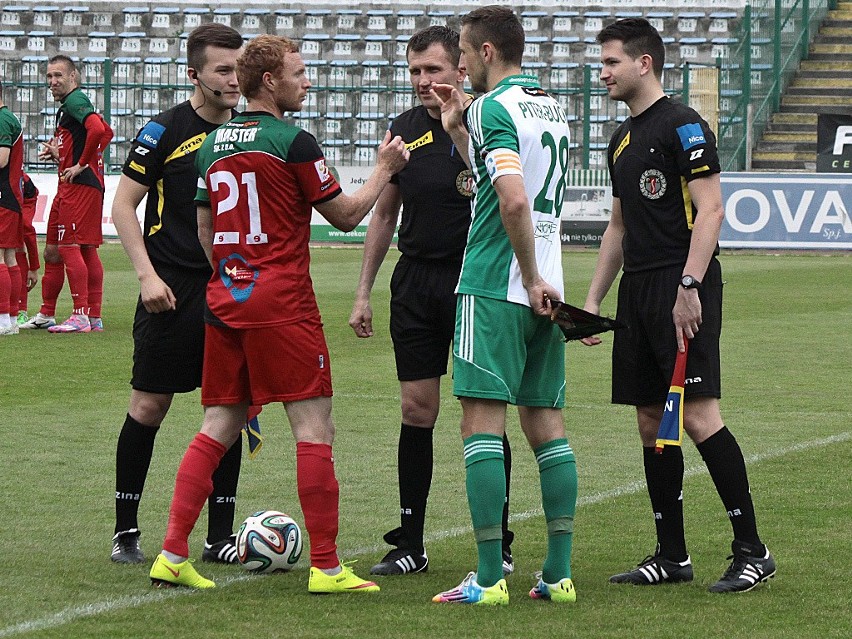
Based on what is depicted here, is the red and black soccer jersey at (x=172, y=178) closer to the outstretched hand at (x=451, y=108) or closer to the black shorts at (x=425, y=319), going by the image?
the black shorts at (x=425, y=319)

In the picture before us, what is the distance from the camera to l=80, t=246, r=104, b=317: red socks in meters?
12.7

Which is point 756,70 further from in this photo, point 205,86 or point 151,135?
point 151,135

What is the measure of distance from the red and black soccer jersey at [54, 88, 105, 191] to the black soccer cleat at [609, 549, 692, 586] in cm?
862

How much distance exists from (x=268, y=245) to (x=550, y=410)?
3.51 feet

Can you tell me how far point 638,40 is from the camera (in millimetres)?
4957

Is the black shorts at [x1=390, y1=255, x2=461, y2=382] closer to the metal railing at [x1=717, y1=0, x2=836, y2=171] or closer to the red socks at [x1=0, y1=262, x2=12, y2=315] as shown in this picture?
the red socks at [x1=0, y1=262, x2=12, y2=315]

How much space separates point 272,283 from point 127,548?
1213 mm

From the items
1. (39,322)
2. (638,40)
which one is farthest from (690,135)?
(39,322)

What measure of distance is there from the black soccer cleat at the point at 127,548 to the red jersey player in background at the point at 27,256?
8.28m

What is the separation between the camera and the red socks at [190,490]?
4699mm

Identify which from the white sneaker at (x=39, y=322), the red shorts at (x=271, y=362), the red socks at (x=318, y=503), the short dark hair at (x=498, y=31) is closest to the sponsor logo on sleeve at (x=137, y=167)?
the red shorts at (x=271, y=362)

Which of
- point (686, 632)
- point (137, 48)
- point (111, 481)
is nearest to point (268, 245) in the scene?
point (686, 632)

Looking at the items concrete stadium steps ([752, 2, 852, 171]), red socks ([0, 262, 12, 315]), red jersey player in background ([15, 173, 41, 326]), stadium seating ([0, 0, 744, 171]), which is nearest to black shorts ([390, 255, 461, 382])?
red socks ([0, 262, 12, 315])

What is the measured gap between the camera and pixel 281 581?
4918 mm
